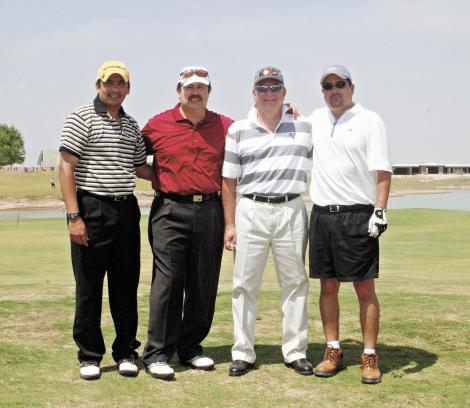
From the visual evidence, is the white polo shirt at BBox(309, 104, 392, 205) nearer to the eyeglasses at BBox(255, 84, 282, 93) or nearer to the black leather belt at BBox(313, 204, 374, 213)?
the black leather belt at BBox(313, 204, 374, 213)

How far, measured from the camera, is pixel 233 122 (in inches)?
242

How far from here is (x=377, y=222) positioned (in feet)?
18.0

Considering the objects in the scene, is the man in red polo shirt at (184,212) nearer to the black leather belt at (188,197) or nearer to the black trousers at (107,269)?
the black leather belt at (188,197)

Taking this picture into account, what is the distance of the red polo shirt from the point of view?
5887 mm

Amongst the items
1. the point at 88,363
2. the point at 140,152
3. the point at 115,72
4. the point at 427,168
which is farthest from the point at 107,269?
the point at 427,168

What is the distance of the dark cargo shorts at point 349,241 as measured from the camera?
564cm

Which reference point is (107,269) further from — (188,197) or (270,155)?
(270,155)

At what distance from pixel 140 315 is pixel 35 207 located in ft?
165

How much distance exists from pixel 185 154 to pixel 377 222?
5.22ft

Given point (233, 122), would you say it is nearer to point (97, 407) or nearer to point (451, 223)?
point (97, 407)

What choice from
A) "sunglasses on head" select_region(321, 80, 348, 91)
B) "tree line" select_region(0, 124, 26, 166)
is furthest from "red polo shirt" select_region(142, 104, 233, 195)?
"tree line" select_region(0, 124, 26, 166)

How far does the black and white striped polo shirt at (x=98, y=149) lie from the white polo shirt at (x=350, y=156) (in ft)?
4.89

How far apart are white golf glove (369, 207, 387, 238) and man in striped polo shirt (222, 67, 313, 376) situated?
0.60 m

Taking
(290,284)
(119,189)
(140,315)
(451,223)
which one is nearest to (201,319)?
(290,284)
